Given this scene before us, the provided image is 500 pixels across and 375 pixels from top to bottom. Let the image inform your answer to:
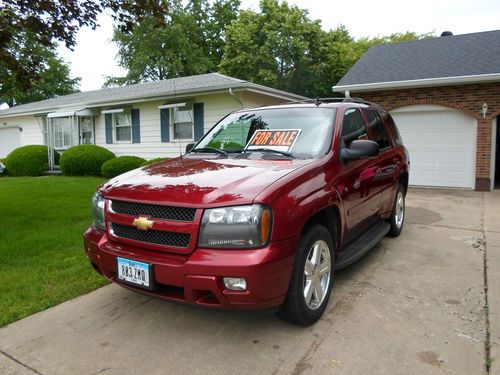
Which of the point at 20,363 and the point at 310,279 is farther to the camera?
the point at 310,279

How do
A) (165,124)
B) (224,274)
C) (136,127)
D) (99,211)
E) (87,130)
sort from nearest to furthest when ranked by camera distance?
(224,274), (99,211), (165,124), (136,127), (87,130)

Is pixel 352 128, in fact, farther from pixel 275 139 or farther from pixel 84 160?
pixel 84 160

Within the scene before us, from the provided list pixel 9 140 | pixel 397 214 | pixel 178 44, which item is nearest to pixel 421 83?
pixel 397 214

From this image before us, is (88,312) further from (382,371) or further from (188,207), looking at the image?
(382,371)

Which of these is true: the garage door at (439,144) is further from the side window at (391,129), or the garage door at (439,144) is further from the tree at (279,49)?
the tree at (279,49)

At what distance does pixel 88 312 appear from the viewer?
11.8 ft

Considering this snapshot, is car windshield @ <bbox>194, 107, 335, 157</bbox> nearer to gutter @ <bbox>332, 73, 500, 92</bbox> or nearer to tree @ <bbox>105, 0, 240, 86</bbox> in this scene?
gutter @ <bbox>332, 73, 500, 92</bbox>

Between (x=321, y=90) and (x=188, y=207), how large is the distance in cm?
2515

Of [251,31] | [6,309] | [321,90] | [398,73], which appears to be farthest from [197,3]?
[6,309]

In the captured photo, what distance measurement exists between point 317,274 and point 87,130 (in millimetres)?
15974

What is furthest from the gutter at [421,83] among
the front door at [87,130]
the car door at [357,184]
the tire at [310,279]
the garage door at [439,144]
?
the front door at [87,130]

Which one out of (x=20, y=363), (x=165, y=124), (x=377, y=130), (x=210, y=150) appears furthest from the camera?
(x=165, y=124)

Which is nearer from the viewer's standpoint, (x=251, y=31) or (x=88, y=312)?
(x=88, y=312)

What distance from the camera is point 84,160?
14.4m
